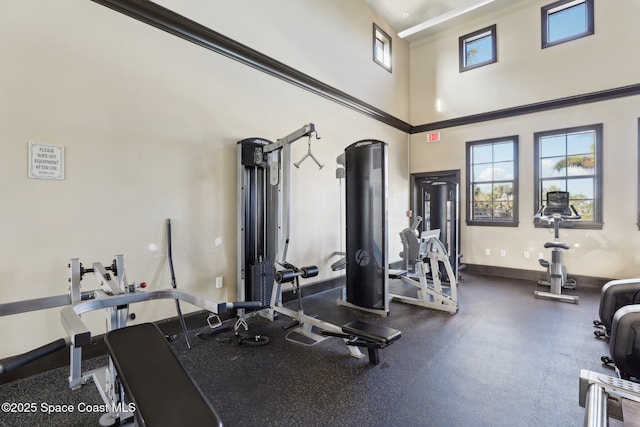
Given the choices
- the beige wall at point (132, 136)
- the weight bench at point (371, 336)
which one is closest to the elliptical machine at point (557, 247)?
the weight bench at point (371, 336)

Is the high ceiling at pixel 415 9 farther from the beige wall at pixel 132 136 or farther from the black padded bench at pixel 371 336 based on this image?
the black padded bench at pixel 371 336

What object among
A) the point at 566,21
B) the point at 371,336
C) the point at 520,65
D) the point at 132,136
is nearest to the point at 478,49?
the point at 520,65

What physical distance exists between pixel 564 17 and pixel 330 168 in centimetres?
512

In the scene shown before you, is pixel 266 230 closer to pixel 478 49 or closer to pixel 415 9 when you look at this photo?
pixel 415 9

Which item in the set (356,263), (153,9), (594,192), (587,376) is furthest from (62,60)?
(594,192)

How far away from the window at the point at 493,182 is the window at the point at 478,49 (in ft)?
5.50

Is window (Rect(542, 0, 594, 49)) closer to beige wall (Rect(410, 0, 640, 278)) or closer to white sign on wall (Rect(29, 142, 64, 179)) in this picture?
beige wall (Rect(410, 0, 640, 278))

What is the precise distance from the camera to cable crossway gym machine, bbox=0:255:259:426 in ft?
3.33

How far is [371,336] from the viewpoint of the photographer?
2408 mm

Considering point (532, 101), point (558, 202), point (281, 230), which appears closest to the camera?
point (281, 230)

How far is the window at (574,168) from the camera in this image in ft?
16.9

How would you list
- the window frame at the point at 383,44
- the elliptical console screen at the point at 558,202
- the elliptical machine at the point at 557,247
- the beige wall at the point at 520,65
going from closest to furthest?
the elliptical machine at the point at 557,247, the elliptical console screen at the point at 558,202, the beige wall at the point at 520,65, the window frame at the point at 383,44

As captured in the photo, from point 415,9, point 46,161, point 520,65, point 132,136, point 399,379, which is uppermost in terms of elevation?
point 415,9

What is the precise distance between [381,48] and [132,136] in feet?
17.8
